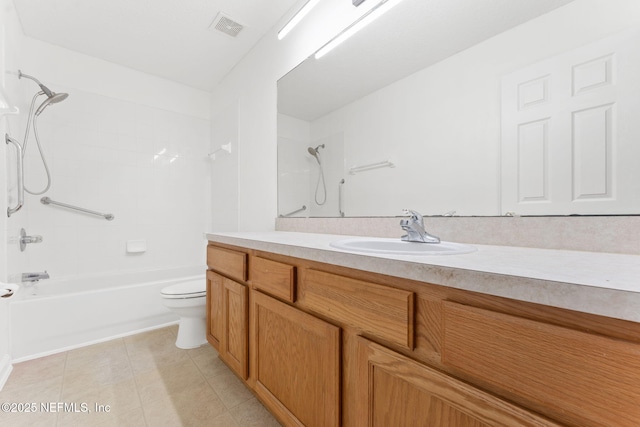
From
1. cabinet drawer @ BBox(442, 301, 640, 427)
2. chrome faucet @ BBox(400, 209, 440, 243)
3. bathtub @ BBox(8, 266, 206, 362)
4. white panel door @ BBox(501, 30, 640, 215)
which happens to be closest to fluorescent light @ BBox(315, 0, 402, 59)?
white panel door @ BBox(501, 30, 640, 215)

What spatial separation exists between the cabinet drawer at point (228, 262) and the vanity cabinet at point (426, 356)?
174mm

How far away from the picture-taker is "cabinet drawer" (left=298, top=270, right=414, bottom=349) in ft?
2.02

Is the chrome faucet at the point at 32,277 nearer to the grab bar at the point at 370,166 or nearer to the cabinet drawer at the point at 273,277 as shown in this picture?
the cabinet drawer at the point at 273,277

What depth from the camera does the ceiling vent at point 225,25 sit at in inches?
75.7

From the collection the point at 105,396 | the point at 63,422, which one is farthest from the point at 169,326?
the point at 63,422

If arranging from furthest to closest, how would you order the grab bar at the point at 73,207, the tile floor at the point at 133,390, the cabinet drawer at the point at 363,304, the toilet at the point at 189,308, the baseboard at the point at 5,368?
the grab bar at the point at 73,207 → the toilet at the point at 189,308 → the baseboard at the point at 5,368 → the tile floor at the point at 133,390 → the cabinet drawer at the point at 363,304

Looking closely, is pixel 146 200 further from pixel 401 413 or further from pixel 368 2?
pixel 401 413

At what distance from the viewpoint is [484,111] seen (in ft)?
3.37

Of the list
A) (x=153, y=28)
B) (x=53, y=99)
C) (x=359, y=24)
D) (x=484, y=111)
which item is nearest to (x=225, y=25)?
(x=153, y=28)

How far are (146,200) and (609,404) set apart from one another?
311 cm

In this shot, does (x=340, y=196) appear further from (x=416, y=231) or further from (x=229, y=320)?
(x=229, y=320)

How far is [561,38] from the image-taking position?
2.82 feet

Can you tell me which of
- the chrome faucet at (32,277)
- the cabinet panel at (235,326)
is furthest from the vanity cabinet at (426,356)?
the chrome faucet at (32,277)

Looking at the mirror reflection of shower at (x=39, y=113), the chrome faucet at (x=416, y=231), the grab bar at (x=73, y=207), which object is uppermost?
the mirror reflection of shower at (x=39, y=113)
